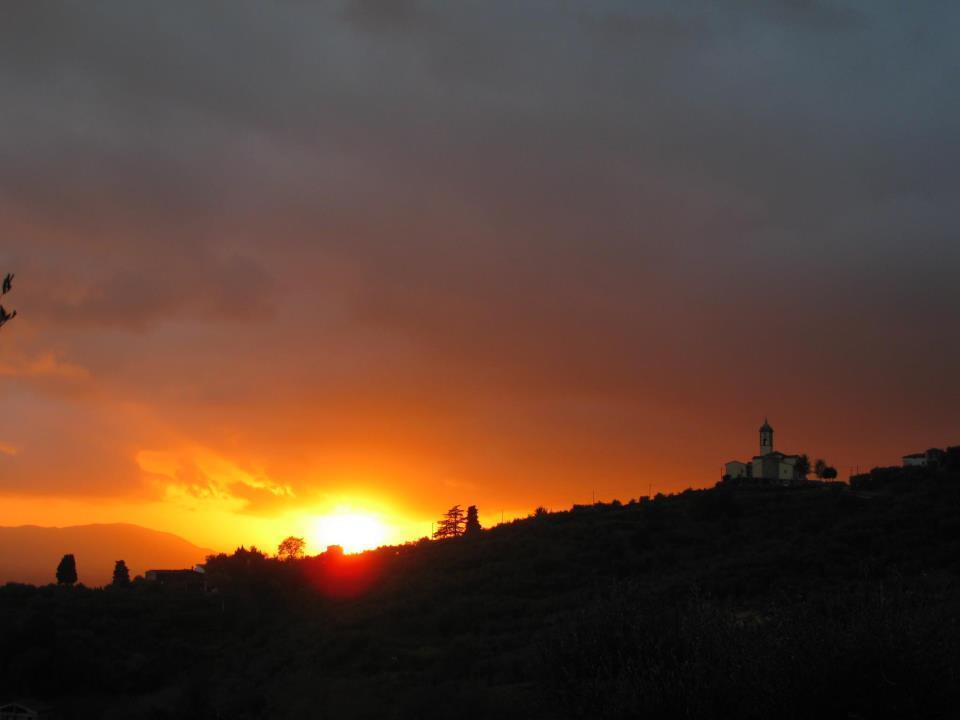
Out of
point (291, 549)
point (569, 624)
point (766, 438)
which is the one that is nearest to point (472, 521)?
point (291, 549)

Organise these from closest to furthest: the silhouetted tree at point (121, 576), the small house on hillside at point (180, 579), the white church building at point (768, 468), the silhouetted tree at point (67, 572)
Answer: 1. the small house on hillside at point (180, 579)
2. the silhouetted tree at point (121, 576)
3. the silhouetted tree at point (67, 572)
4. the white church building at point (768, 468)

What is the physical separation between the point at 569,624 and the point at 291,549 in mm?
64594

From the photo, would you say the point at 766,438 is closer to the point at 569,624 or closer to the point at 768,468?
the point at 768,468

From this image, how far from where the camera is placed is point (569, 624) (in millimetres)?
22875

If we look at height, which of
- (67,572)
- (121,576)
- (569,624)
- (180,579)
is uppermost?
(569,624)

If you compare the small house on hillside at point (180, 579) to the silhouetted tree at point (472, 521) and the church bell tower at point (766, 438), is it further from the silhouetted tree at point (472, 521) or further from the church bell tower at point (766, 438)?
the church bell tower at point (766, 438)

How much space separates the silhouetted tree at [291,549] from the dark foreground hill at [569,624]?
99.1 inches

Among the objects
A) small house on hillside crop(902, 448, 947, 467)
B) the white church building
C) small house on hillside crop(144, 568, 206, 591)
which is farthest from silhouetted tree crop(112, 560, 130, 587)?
small house on hillside crop(902, 448, 947, 467)

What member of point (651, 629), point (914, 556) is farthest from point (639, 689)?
point (914, 556)

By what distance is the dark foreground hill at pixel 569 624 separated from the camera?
49.0 feet

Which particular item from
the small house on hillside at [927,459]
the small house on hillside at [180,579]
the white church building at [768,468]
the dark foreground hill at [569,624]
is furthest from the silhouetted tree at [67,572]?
the small house on hillside at [927,459]

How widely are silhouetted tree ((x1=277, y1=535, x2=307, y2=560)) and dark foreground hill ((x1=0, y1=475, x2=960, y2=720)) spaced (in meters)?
2.52

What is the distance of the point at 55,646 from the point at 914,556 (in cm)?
4765

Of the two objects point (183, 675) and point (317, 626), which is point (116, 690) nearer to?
point (183, 675)
